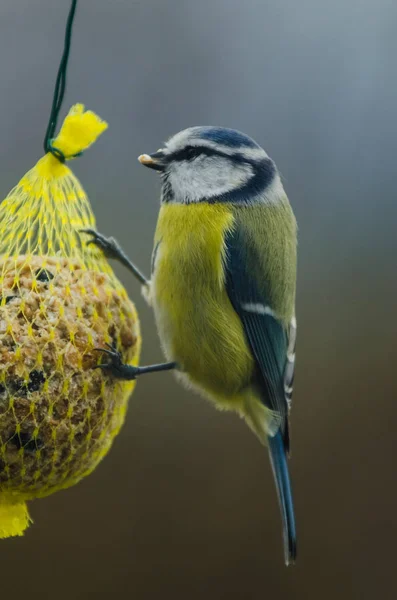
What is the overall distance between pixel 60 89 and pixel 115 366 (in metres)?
0.54

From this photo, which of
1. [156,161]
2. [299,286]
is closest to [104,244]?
[156,161]

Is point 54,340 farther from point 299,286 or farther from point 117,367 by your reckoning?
point 299,286

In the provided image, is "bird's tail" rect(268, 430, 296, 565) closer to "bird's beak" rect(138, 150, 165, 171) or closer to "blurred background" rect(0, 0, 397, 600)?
"bird's beak" rect(138, 150, 165, 171)

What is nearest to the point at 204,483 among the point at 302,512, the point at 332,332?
the point at 302,512

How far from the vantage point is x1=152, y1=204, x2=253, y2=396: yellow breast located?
63.8 inches

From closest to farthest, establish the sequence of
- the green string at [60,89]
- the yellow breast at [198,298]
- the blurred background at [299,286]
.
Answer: the green string at [60,89] < the yellow breast at [198,298] < the blurred background at [299,286]

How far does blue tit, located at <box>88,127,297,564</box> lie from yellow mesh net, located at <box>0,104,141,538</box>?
0.40 ft

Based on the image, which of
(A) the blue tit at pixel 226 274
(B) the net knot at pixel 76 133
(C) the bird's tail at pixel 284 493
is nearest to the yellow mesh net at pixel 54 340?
(B) the net knot at pixel 76 133

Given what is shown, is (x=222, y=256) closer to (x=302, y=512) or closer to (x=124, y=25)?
(x=302, y=512)

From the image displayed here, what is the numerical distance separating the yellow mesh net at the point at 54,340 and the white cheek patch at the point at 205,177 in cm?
22

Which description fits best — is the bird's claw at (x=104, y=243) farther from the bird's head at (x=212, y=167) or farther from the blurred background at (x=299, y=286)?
the blurred background at (x=299, y=286)

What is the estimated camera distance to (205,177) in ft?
5.51

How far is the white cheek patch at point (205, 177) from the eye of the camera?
5.45 feet

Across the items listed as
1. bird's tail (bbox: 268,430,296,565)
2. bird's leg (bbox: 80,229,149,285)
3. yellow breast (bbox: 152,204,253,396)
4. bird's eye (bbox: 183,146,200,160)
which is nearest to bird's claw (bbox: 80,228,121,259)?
bird's leg (bbox: 80,229,149,285)
